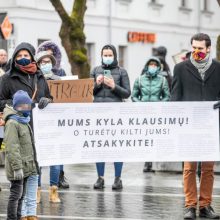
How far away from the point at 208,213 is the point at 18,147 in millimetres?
2397

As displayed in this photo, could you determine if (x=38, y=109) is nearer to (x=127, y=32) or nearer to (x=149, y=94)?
(x=149, y=94)

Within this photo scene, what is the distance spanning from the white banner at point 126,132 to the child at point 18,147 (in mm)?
966

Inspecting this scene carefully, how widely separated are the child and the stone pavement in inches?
40.9

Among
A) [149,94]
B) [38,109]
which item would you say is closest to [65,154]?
[38,109]

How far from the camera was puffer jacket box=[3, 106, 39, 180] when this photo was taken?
9328 millimetres

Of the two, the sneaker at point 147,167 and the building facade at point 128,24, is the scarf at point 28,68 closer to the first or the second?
the sneaker at point 147,167

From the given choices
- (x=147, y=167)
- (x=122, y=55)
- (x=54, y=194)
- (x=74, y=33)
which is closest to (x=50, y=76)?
(x=54, y=194)

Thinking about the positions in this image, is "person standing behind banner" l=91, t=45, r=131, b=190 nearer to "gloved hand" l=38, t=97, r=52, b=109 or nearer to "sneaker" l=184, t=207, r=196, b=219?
"gloved hand" l=38, t=97, r=52, b=109

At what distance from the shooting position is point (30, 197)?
9.80 metres

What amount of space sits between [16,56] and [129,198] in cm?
280

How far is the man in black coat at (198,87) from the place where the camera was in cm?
1034

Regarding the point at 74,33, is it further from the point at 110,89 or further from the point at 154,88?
the point at 110,89

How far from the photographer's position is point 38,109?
34.6 ft

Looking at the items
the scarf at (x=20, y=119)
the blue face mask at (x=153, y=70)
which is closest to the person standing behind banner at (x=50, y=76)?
the scarf at (x=20, y=119)
